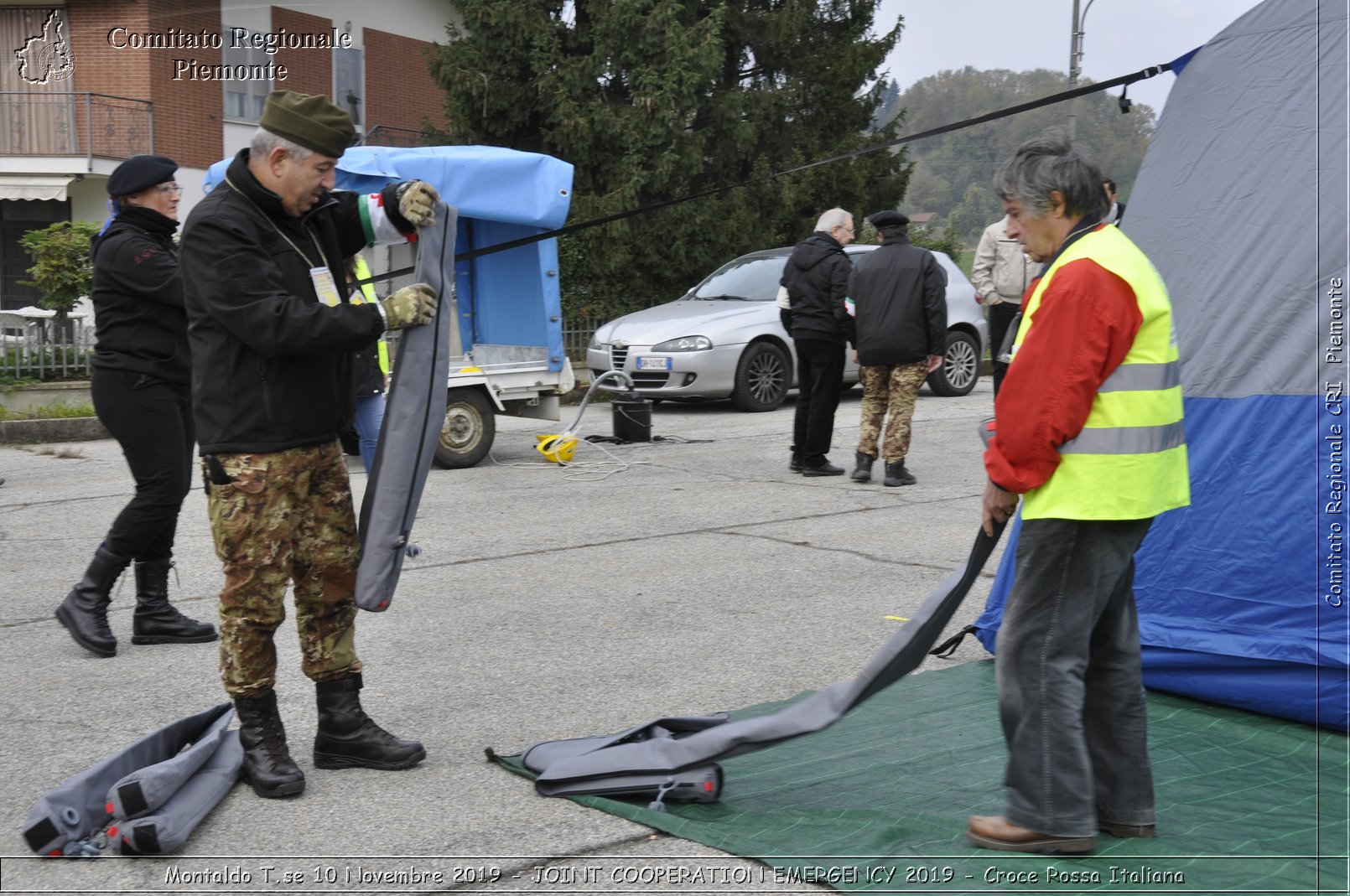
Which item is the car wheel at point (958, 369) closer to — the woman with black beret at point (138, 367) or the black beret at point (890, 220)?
the black beret at point (890, 220)

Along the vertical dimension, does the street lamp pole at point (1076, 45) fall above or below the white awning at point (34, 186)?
above

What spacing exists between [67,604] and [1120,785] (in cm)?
424

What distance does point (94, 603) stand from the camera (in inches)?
216

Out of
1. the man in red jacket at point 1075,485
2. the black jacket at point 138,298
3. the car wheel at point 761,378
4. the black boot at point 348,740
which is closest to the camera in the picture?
the man in red jacket at point 1075,485

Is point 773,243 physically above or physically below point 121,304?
above

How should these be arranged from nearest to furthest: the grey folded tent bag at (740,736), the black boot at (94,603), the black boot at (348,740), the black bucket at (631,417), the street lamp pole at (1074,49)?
the grey folded tent bag at (740,736) < the black boot at (348,740) < the black boot at (94,603) < the black bucket at (631,417) < the street lamp pole at (1074,49)

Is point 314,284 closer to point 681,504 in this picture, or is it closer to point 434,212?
point 434,212

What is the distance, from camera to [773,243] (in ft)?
68.0

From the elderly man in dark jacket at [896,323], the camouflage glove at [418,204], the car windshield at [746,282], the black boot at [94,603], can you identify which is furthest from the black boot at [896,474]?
the camouflage glove at [418,204]

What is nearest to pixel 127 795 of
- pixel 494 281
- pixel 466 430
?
pixel 466 430

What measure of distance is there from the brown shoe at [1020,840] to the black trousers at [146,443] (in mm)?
3446

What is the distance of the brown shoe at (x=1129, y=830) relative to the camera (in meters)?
3.52

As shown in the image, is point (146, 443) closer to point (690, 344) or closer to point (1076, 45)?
point (690, 344)

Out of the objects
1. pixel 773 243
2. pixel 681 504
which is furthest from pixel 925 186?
pixel 681 504
